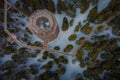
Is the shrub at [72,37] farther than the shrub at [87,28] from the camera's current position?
Yes

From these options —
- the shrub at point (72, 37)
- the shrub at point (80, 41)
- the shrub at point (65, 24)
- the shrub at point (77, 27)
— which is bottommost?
the shrub at point (80, 41)

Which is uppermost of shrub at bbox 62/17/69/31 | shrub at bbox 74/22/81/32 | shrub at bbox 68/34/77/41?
shrub at bbox 62/17/69/31

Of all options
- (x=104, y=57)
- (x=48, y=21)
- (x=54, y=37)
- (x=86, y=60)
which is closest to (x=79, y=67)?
(x=86, y=60)

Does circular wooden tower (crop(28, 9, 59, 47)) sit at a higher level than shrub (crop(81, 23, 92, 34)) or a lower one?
higher

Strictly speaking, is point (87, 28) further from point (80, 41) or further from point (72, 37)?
point (72, 37)

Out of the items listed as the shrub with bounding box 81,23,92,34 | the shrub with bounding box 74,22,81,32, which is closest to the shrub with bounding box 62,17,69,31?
the shrub with bounding box 74,22,81,32

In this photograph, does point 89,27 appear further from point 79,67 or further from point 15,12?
point 15,12

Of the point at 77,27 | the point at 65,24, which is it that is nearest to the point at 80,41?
the point at 77,27

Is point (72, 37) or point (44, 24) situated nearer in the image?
point (44, 24)

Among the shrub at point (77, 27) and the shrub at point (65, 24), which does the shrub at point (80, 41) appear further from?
the shrub at point (65, 24)

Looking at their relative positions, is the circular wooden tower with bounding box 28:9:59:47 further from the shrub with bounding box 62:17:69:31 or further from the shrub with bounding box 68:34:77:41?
the shrub with bounding box 68:34:77:41

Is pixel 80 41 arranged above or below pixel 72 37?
below

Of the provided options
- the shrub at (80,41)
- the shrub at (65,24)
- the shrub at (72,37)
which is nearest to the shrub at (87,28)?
the shrub at (80,41)
